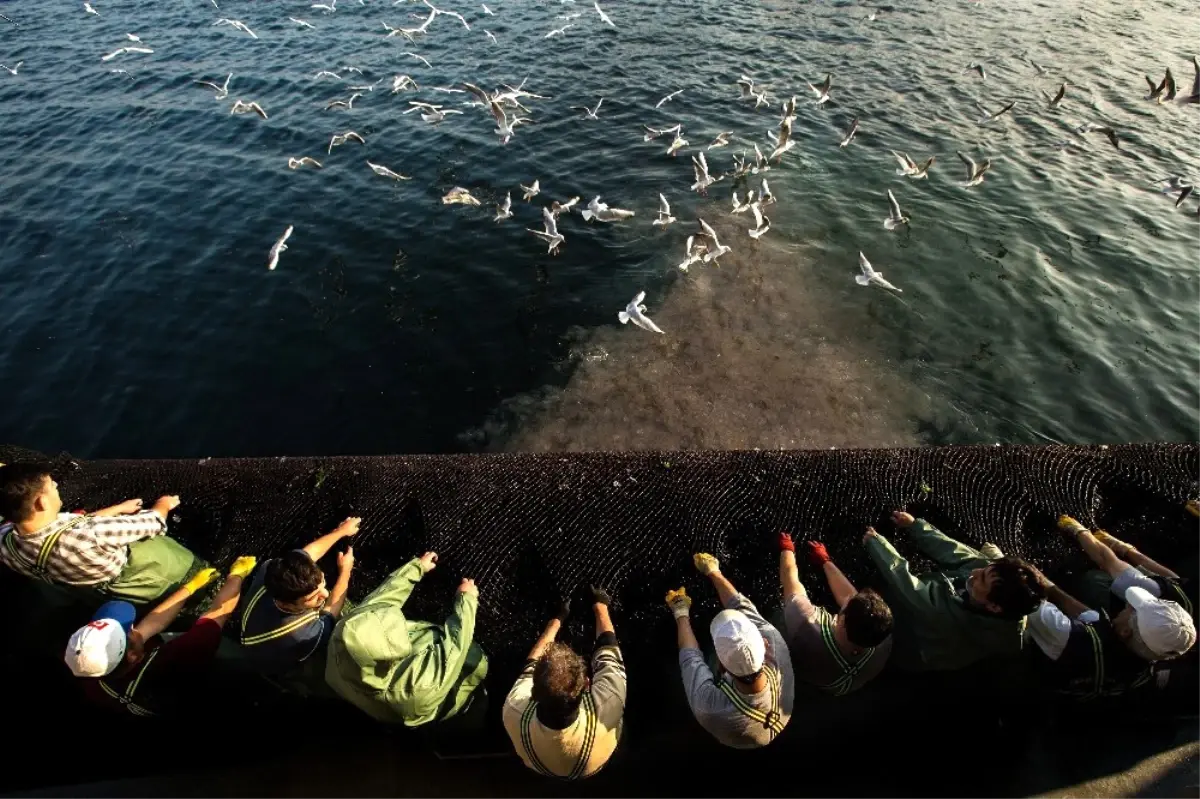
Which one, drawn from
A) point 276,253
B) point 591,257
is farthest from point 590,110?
point 276,253

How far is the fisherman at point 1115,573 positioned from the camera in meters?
4.19

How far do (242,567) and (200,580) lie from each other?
12.8 inches

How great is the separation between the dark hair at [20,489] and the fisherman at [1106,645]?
656 cm

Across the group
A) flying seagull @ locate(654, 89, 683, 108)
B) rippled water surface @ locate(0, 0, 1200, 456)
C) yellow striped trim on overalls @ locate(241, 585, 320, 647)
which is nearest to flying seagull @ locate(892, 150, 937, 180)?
rippled water surface @ locate(0, 0, 1200, 456)

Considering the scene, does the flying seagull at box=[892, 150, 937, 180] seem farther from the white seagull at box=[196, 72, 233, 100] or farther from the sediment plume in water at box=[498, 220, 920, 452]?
the white seagull at box=[196, 72, 233, 100]

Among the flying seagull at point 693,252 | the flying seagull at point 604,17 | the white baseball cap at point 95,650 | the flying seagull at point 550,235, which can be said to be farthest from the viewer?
the flying seagull at point 604,17

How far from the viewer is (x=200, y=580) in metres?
4.66


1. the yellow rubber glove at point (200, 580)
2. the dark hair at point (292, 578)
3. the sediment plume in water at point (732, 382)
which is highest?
the dark hair at point (292, 578)

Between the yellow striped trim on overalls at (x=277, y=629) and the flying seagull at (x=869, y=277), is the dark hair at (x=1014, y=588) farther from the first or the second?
the flying seagull at (x=869, y=277)

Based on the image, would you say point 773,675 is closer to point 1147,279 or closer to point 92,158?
point 1147,279

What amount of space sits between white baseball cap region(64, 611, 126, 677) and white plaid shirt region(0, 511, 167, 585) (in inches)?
26.1

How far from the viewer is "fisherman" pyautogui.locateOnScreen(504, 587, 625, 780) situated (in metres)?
3.42

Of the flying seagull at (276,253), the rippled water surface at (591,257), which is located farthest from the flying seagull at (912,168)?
the flying seagull at (276,253)

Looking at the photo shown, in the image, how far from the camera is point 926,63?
19938 millimetres
